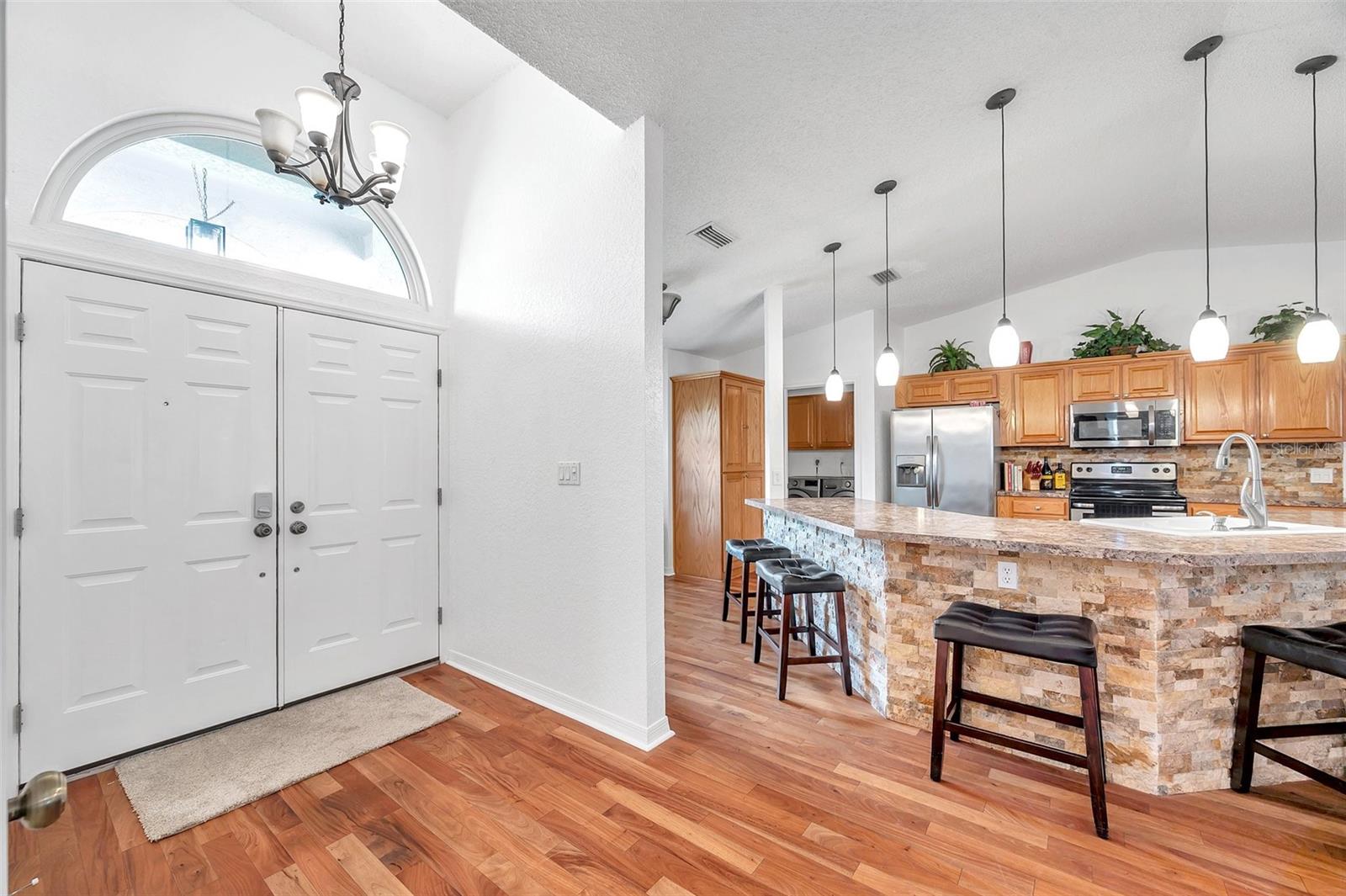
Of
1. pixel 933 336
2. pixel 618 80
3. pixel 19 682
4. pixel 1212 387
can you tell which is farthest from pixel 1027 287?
pixel 19 682

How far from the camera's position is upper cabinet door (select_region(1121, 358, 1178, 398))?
15.8 feet

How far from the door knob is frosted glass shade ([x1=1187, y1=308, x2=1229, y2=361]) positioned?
3.89m

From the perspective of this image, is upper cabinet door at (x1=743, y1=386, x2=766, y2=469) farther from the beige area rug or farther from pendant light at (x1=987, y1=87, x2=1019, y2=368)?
the beige area rug

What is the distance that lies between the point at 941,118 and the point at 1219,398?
11.9 ft

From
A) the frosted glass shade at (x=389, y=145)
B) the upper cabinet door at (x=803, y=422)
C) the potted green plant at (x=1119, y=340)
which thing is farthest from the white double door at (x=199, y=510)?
the potted green plant at (x=1119, y=340)

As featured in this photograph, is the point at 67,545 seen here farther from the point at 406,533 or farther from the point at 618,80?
the point at 618,80

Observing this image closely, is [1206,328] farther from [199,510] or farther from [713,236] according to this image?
[199,510]

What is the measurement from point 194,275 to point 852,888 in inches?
138

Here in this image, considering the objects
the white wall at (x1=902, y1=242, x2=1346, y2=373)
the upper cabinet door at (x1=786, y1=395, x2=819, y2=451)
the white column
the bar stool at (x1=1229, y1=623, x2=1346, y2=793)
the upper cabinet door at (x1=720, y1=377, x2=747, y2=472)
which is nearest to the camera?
the bar stool at (x1=1229, y1=623, x2=1346, y2=793)

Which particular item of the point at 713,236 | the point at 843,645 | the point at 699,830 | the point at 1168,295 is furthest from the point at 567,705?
the point at 1168,295

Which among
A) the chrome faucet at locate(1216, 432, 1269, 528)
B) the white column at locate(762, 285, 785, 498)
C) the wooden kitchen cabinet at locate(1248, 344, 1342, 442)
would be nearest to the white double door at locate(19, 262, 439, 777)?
the white column at locate(762, 285, 785, 498)

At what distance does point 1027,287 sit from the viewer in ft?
18.7

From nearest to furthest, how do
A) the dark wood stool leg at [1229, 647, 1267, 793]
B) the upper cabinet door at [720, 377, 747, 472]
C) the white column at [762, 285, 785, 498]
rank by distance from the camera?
1. the dark wood stool leg at [1229, 647, 1267, 793]
2. the white column at [762, 285, 785, 498]
3. the upper cabinet door at [720, 377, 747, 472]

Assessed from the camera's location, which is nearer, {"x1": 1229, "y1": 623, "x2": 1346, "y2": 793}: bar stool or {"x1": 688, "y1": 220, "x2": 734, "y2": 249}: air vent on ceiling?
{"x1": 1229, "y1": 623, "x2": 1346, "y2": 793}: bar stool
